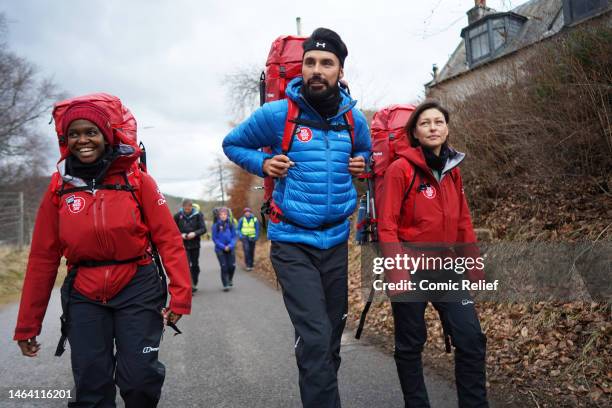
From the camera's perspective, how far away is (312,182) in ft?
9.43

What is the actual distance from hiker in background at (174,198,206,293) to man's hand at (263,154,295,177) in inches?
318

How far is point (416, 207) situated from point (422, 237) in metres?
0.22

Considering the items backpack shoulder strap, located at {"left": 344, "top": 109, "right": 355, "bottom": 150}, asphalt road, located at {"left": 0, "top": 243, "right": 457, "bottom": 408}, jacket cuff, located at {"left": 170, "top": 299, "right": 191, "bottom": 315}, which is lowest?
asphalt road, located at {"left": 0, "top": 243, "right": 457, "bottom": 408}

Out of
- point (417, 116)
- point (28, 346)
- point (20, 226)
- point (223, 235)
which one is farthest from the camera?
point (20, 226)

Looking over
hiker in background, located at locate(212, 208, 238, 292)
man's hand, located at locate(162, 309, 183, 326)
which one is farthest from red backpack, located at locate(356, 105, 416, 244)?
hiker in background, located at locate(212, 208, 238, 292)

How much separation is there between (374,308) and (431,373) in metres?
2.58

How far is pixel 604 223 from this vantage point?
5418 mm

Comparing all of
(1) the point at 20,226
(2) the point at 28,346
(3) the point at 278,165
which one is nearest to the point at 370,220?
(3) the point at 278,165

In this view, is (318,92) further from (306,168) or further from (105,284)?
(105,284)

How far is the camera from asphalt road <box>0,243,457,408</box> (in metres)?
3.93

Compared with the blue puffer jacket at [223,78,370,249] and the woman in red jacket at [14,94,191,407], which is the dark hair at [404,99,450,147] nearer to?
the blue puffer jacket at [223,78,370,249]

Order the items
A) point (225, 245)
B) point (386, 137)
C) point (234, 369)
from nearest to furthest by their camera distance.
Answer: point (386, 137), point (234, 369), point (225, 245)

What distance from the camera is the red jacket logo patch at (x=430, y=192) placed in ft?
10.4

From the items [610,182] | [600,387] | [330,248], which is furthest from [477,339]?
[610,182]
